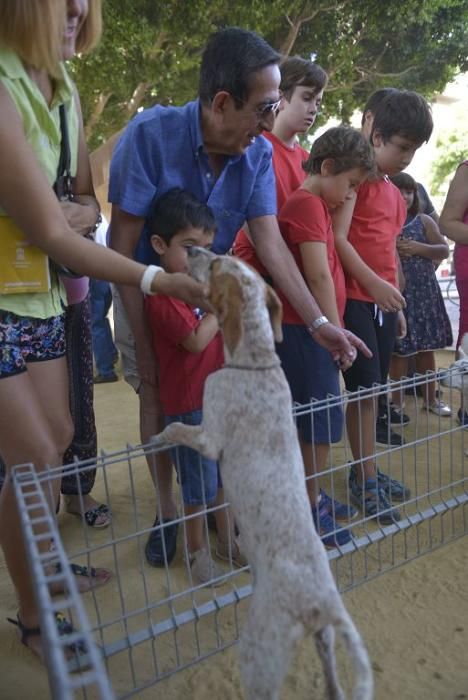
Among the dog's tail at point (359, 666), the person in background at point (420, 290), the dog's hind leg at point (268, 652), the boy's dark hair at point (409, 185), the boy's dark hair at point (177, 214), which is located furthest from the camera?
the person in background at point (420, 290)

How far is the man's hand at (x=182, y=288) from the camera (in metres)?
1.63

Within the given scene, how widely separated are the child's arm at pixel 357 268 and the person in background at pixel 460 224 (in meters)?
1.08

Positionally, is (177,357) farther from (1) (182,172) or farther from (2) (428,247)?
(2) (428,247)

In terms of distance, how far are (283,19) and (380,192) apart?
718cm

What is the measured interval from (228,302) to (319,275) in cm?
119

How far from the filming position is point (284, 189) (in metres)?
3.03

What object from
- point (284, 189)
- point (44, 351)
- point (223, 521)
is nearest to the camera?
point (44, 351)

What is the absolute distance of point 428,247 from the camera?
4.34 metres

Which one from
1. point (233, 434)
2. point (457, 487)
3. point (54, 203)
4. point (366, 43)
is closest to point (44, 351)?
point (54, 203)

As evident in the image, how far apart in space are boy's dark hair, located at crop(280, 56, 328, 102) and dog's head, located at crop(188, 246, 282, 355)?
185 cm

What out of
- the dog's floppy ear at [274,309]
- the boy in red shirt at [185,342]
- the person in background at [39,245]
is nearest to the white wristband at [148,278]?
the person in background at [39,245]

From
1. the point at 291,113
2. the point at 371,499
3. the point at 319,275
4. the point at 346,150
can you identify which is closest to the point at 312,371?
the point at 319,275

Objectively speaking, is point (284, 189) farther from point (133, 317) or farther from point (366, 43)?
point (366, 43)

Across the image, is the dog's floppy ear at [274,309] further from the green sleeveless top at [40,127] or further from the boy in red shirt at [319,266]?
the boy in red shirt at [319,266]
